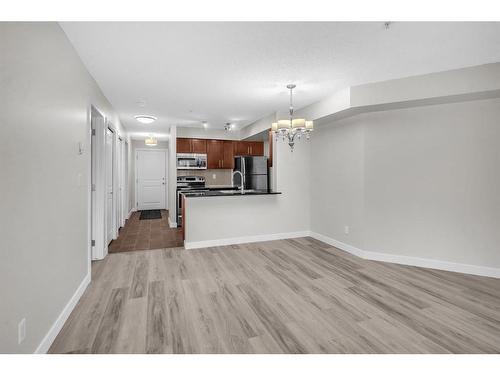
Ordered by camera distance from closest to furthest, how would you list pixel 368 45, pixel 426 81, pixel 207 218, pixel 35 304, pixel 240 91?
1. pixel 35 304
2. pixel 368 45
3. pixel 426 81
4. pixel 240 91
5. pixel 207 218

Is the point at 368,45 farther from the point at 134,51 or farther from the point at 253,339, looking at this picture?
the point at 253,339

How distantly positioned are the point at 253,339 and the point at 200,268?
5.63ft

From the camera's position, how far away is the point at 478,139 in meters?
3.22

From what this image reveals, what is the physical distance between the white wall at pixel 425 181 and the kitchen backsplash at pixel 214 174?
149 inches

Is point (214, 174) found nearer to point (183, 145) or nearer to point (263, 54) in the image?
point (183, 145)

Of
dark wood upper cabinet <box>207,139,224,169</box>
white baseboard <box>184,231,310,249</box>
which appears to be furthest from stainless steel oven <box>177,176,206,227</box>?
white baseboard <box>184,231,310,249</box>

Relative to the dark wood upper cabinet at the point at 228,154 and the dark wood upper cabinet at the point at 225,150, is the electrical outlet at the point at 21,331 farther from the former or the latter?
the dark wood upper cabinet at the point at 228,154

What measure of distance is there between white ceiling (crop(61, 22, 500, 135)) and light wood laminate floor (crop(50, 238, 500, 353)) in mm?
2482

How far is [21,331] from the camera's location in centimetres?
151

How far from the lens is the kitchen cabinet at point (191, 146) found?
6605mm

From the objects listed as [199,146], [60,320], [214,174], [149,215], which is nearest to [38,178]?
[60,320]

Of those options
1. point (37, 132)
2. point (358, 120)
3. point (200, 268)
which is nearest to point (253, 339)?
point (200, 268)

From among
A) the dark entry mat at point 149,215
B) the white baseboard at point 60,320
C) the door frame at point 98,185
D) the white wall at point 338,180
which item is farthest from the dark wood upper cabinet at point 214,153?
the white baseboard at point 60,320

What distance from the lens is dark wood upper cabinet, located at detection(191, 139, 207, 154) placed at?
22.1 ft
